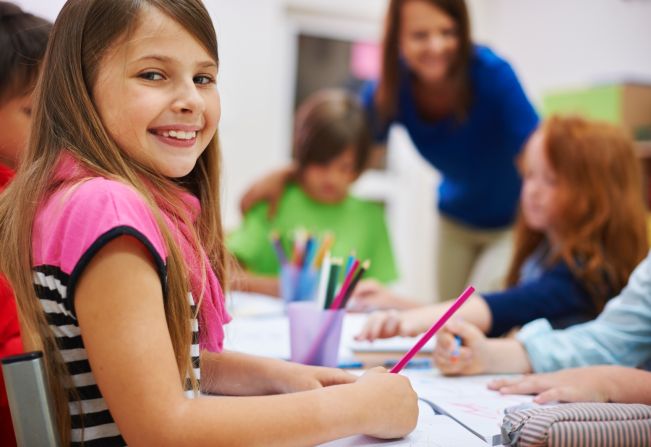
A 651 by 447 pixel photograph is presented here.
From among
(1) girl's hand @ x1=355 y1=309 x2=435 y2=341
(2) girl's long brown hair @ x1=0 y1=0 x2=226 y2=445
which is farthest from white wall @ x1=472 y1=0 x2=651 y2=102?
(2) girl's long brown hair @ x1=0 y1=0 x2=226 y2=445

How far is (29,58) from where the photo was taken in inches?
30.3

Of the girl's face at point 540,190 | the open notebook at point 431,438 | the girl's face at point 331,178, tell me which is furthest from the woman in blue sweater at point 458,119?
the open notebook at point 431,438

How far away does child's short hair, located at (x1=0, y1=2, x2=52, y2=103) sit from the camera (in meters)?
0.78

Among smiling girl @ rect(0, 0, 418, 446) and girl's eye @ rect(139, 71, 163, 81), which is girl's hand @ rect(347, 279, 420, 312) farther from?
girl's eye @ rect(139, 71, 163, 81)

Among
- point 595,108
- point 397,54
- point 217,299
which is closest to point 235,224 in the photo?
point 397,54

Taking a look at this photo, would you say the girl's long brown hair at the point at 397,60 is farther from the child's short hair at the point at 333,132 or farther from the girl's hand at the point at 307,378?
the girl's hand at the point at 307,378

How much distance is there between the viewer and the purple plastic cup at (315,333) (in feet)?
2.43

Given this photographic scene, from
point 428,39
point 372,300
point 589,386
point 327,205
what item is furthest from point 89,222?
point 327,205

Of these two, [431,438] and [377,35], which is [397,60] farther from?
[377,35]

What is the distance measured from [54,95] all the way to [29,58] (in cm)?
29

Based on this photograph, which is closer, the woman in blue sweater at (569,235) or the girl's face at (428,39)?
the woman in blue sweater at (569,235)

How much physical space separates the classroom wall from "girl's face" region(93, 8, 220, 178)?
1.95 m

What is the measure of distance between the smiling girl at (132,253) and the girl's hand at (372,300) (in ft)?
2.07

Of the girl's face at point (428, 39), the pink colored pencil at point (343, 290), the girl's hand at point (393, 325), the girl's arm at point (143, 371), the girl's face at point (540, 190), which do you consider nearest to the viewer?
the girl's arm at point (143, 371)
